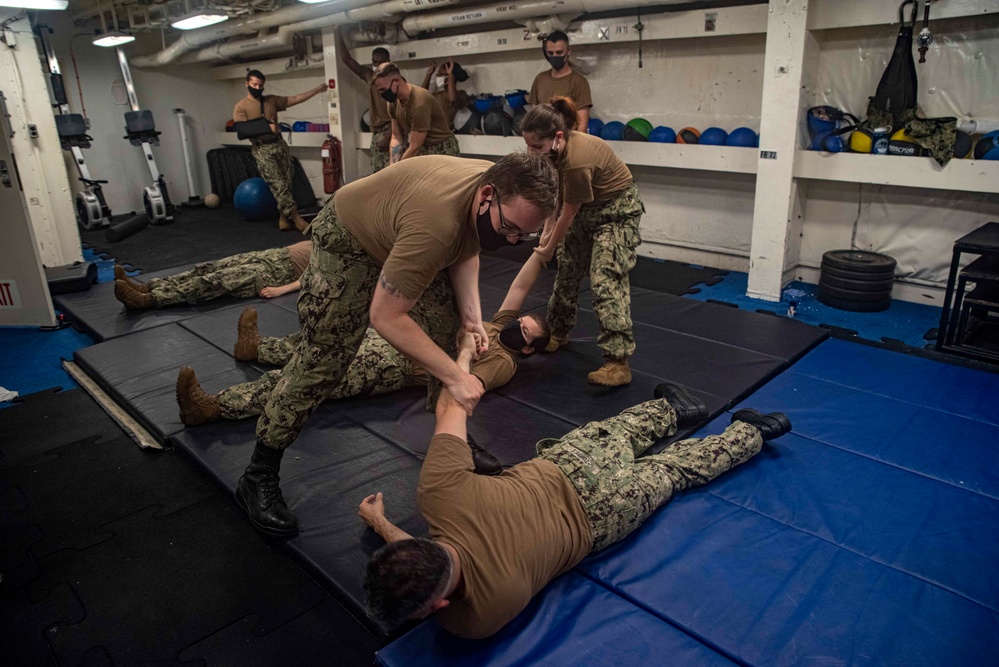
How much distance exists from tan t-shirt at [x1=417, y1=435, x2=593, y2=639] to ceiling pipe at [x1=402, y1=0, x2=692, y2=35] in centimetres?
462

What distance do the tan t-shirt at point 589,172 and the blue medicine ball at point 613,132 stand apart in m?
2.76

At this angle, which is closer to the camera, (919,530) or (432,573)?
(432,573)

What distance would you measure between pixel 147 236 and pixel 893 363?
8.01m

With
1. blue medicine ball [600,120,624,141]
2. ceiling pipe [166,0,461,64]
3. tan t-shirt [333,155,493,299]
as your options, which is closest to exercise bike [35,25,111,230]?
ceiling pipe [166,0,461,64]

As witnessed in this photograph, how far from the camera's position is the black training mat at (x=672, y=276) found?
18.8 ft

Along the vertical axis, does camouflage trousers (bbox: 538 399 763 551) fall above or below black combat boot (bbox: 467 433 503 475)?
above

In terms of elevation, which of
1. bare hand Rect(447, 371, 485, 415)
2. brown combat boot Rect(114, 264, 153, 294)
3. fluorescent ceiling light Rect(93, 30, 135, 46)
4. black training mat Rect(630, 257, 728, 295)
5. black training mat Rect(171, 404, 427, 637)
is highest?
fluorescent ceiling light Rect(93, 30, 135, 46)

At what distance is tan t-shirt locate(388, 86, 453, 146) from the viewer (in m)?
6.00

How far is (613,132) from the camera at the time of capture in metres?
6.17

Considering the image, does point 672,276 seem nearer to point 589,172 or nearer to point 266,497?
point 589,172

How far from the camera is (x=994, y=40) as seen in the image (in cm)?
441

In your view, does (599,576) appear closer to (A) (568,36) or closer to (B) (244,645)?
(B) (244,645)

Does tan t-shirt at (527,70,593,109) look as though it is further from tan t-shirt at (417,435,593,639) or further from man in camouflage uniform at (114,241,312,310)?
tan t-shirt at (417,435,593,639)

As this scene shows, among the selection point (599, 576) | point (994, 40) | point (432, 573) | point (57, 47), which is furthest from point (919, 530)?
point (57, 47)
